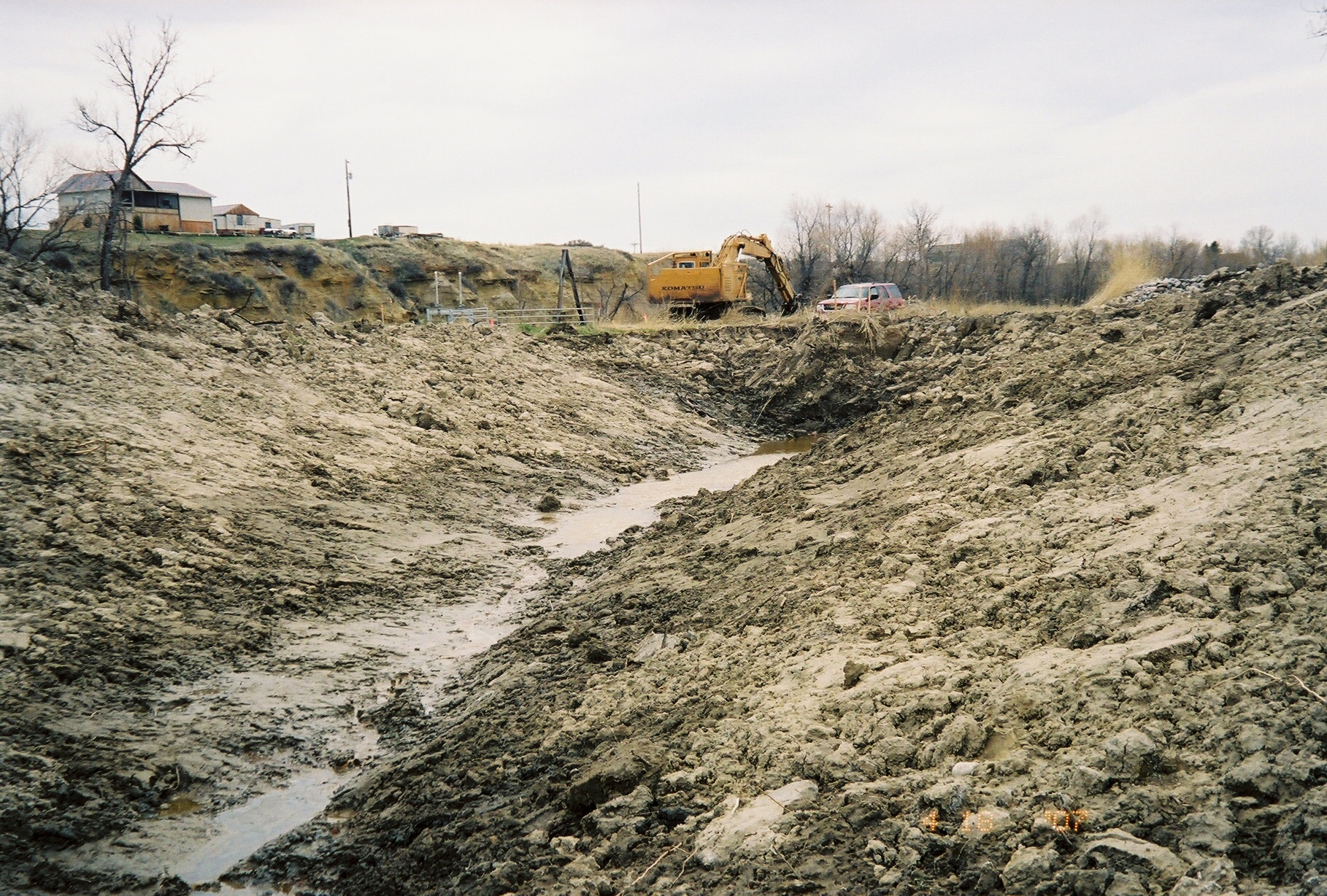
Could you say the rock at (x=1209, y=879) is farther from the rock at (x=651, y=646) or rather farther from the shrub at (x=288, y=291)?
the shrub at (x=288, y=291)

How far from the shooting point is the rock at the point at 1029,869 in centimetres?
300

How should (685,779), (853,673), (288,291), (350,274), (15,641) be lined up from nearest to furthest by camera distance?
→ (685,779) < (853,673) < (15,641) < (288,291) < (350,274)

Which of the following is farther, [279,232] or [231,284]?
[279,232]

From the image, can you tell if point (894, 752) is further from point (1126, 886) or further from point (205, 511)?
point (205, 511)

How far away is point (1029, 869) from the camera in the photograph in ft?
9.98

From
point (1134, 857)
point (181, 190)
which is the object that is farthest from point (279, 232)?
point (1134, 857)

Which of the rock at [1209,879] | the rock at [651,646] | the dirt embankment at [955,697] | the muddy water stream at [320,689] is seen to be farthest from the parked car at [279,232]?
the rock at [1209,879]

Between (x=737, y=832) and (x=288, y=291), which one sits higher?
(x=288, y=291)

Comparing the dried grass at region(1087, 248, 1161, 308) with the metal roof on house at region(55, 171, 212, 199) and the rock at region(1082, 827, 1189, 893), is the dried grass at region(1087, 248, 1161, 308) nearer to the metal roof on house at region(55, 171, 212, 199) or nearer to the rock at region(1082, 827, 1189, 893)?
the rock at region(1082, 827, 1189, 893)

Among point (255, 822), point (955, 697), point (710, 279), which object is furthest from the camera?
point (710, 279)

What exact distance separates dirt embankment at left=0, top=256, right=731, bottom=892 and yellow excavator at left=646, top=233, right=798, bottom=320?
11620 mm

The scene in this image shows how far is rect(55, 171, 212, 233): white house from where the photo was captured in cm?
3919

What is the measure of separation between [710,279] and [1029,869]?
82.9 feet

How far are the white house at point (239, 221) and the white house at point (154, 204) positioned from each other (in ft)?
4.70
